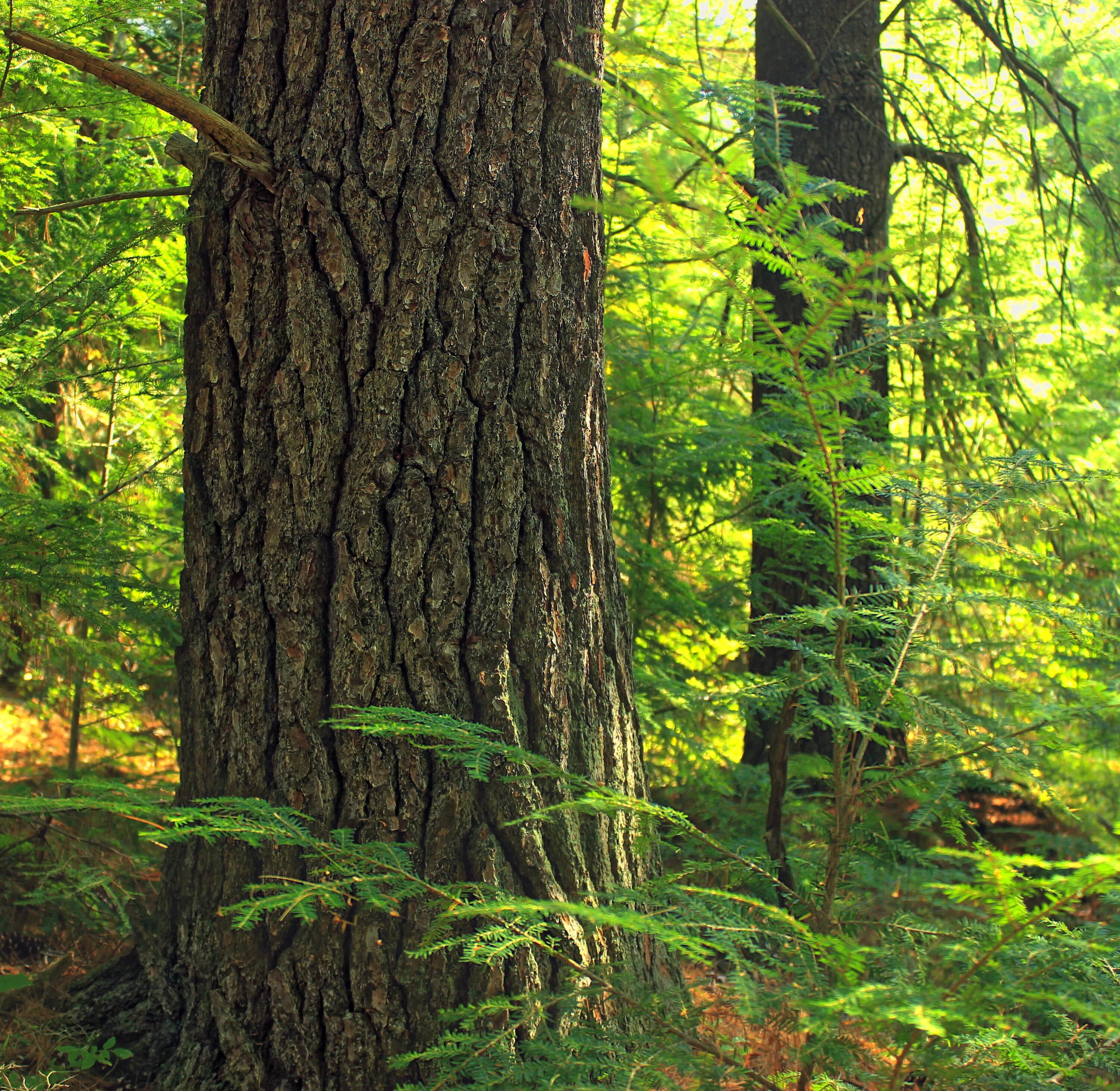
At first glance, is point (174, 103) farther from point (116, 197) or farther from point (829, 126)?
point (829, 126)

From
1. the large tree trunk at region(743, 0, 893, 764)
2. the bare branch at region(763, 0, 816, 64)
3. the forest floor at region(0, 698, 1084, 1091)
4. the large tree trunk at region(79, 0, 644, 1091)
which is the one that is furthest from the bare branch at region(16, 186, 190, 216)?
the bare branch at region(763, 0, 816, 64)

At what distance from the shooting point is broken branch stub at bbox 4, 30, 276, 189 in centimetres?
175

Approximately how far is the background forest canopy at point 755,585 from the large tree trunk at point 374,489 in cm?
13

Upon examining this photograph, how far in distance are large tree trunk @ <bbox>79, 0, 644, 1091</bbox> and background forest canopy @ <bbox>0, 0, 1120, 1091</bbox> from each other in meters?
0.13

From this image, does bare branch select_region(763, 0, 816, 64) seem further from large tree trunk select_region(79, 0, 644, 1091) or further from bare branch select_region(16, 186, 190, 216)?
bare branch select_region(16, 186, 190, 216)

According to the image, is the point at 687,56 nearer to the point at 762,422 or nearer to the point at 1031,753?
the point at 762,422

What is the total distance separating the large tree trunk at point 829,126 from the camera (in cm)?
444

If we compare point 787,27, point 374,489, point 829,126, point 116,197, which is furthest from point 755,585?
point 116,197

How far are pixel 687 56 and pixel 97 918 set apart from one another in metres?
6.25

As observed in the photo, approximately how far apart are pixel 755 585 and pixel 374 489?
8.15 feet

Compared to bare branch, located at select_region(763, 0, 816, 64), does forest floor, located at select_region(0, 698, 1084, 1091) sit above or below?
below

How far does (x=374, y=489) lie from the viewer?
1.90m

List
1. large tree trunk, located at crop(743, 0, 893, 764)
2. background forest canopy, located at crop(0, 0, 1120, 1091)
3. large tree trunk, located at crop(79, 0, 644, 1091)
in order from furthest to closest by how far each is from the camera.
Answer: large tree trunk, located at crop(743, 0, 893, 764) < large tree trunk, located at crop(79, 0, 644, 1091) < background forest canopy, located at crop(0, 0, 1120, 1091)

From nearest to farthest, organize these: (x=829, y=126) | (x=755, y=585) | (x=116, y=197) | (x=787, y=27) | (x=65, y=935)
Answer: (x=116, y=197) → (x=65, y=935) → (x=755, y=585) → (x=787, y=27) → (x=829, y=126)
